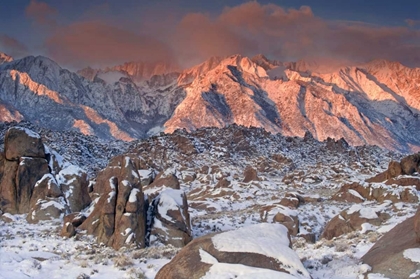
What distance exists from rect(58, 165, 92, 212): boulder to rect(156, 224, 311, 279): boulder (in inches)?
1039

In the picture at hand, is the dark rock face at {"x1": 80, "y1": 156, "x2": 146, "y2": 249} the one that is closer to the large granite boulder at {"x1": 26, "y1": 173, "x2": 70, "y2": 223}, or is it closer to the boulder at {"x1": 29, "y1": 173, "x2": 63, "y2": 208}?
the large granite boulder at {"x1": 26, "y1": 173, "x2": 70, "y2": 223}

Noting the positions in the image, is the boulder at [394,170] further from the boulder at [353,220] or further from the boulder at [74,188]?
the boulder at [74,188]

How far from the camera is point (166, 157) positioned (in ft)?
417

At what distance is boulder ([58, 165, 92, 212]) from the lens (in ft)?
119

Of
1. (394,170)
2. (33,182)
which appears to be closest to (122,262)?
(33,182)

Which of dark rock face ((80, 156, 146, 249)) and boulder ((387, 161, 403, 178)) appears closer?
dark rock face ((80, 156, 146, 249))

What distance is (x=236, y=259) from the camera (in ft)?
36.2

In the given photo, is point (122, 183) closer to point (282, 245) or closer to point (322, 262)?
point (322, 262)

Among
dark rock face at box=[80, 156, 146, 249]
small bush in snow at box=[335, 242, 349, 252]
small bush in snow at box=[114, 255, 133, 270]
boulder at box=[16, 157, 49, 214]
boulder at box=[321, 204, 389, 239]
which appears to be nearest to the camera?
small bush in snow at box=[114, 255, 133, 270]

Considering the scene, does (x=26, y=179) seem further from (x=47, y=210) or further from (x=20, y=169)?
(x=47, y=210)

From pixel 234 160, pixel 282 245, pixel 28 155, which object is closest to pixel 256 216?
pixel 28 155

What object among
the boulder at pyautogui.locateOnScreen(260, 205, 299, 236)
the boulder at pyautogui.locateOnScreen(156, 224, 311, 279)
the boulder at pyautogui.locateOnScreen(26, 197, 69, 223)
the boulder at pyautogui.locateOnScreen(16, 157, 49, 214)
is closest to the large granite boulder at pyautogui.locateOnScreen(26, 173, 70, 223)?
the boulder at pyautogui.locateOnScreen(26, 197, 69, 223)

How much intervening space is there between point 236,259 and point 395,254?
508cm

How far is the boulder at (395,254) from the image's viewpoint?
11633 millimetres
